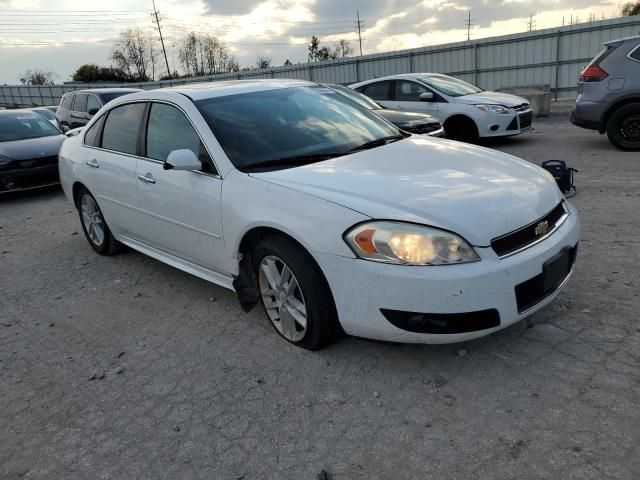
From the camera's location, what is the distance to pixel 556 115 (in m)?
14.1

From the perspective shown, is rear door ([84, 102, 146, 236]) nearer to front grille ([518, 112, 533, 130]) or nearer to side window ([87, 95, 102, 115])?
front grille ([518, 112, 533, 130])

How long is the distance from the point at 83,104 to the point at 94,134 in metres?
10.1

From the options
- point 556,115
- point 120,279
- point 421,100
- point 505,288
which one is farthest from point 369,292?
point 556,115

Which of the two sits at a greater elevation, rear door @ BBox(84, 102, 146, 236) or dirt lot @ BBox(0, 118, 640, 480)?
rear door @ BBox(84, 102, 146, 236)

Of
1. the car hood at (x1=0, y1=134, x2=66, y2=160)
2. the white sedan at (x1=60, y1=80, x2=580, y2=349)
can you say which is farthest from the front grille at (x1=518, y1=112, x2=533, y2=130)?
the car hood at (x1=0, y1=134, x2=66, y2=160)

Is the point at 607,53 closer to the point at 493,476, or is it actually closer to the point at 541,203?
the point at 541,203

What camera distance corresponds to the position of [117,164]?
181 inches

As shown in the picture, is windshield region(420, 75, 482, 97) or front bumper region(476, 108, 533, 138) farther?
windshield region(420, 75, 482, 97)

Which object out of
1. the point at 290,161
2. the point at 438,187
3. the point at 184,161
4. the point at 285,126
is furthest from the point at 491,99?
the point at 184,161

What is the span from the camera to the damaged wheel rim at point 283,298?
317cm

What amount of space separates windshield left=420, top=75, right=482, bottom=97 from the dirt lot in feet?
22.4

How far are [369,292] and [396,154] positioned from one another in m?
1.25

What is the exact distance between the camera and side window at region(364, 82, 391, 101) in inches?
439

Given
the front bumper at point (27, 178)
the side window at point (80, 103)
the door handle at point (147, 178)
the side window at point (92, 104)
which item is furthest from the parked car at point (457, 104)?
the side window at point (80, 103)
